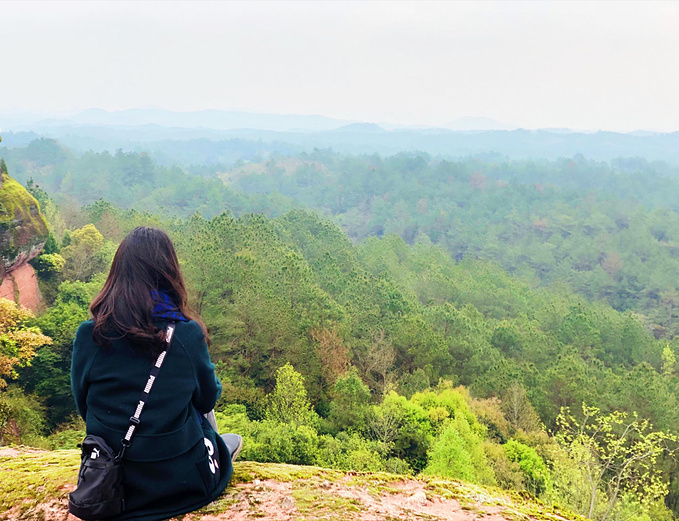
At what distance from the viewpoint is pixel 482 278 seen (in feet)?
142

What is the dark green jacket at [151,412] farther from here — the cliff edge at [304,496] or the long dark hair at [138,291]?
the cliff edge at [304,496]

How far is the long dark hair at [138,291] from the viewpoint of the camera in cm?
222

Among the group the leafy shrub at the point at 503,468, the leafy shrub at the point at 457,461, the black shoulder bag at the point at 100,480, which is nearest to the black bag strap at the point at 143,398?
the black shoulder bag at the point at 100,480

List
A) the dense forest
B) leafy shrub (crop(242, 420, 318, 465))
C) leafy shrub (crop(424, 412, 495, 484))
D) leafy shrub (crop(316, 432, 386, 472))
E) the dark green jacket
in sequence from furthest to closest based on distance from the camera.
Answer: the dense forest → leafy shrub (crop(316, 432, 386, 472)) → leafy shrub (crop(424, 412, 495, 484)) → leafy shrub (crop(242, 420, 318, 465)) → the dark green jacket

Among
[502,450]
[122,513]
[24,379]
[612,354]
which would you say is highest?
[122,513]

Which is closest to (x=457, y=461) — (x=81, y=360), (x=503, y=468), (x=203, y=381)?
(x=503, y=468)

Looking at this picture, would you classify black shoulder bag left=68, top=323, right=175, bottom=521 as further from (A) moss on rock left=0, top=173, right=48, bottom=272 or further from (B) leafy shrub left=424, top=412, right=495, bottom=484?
(A) moss on rock left=0, top=173, right=48, bottom=272

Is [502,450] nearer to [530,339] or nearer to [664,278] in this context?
[530,339]

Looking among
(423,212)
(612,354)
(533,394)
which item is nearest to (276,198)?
(423,212)

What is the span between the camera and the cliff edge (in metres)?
2.55

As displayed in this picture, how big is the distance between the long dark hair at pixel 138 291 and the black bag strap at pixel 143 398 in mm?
43

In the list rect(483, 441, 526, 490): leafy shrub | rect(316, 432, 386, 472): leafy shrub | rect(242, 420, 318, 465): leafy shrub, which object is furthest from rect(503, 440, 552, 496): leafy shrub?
rect(242, 420, 318, 465): leafy shrub

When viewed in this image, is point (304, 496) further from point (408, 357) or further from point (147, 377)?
point (408, 357)

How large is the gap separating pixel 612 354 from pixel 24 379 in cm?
3220
